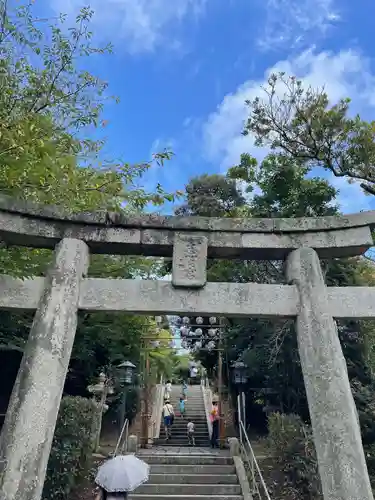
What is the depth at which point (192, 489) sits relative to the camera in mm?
9961

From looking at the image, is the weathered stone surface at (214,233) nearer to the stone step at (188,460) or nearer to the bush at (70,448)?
the bush at (70,448)

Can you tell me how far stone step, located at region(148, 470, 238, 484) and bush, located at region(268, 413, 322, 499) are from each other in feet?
4.34

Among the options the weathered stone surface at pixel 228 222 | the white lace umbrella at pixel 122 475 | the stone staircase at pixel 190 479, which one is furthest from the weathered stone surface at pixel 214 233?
the stone staircase at pixel 190 479

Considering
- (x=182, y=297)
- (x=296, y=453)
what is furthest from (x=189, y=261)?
(x=296, y=453)

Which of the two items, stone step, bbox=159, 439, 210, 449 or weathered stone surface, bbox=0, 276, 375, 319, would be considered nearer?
weathered stone surface, bbox=0, 276, 375, 319

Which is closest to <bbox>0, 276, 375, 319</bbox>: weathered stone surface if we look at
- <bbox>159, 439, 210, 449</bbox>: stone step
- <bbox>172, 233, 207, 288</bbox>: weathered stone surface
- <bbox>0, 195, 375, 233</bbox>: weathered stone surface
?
<bbox>172, 233, 207, 288</bbox>: weathered stone surface

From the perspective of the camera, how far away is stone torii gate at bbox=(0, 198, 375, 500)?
4.45 meters

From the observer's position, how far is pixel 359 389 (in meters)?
11.5

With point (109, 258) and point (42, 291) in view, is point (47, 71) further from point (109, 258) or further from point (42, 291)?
point (109, 258)

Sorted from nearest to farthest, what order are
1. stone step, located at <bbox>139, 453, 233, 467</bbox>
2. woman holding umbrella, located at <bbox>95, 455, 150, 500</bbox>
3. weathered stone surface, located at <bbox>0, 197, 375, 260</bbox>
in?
weathered stone surface, located at <bbox>0, 197, 375, 260</bbox>
woman holding umbrella, located at <bbox>95, 455, 150, 500</bbox>
stone step, located at <bbox>139, 453, 233, 467</bbox>

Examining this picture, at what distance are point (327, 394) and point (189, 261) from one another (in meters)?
2.27

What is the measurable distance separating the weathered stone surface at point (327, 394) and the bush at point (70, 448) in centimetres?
595

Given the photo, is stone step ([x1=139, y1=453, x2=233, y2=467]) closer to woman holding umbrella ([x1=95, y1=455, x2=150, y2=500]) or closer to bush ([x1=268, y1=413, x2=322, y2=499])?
bush ([x1=268, y1=413, x2=322, y2=499])

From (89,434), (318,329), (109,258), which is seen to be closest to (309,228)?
(318,329)
